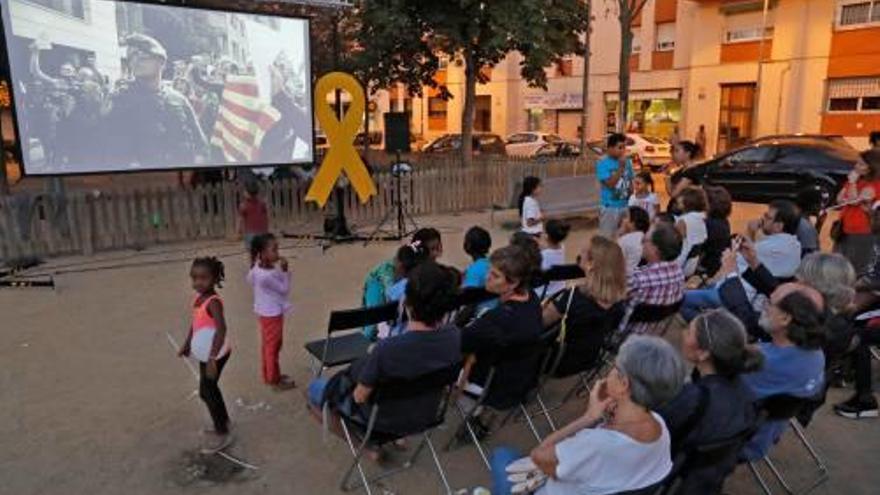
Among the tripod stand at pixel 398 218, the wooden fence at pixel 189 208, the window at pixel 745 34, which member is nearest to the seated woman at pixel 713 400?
the tripod stand at pixel 398 218

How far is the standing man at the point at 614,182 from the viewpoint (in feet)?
22.6

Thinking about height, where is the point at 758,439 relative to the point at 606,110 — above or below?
below

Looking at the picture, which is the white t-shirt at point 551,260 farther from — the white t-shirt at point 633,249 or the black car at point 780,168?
the black car at point 780,168

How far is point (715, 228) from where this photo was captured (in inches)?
239

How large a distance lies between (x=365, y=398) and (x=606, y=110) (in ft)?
98.2

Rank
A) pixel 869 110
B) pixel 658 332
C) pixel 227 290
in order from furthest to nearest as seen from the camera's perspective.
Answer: pixel 869 110 < pixel 227 290 < pixel 658 332

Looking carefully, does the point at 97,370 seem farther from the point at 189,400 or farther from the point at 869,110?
the point at 869,110

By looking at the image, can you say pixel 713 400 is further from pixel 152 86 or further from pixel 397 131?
pixel 152 86

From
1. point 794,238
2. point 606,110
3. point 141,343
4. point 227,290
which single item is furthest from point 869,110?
point 141,343

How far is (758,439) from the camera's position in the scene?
3016mm

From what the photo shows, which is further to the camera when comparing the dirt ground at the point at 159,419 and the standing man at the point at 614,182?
the standing man at the point at 614,182

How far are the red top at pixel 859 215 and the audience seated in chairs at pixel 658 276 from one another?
2655 mm

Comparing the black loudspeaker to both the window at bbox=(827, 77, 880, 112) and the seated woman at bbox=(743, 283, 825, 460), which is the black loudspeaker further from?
the window at bbox=(827, 77, 880, 112)

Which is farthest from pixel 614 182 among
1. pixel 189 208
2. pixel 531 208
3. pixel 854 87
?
pixel 854 87
